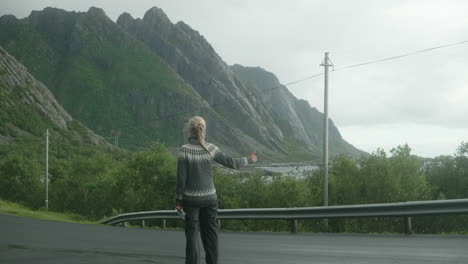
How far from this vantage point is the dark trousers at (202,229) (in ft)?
22.5

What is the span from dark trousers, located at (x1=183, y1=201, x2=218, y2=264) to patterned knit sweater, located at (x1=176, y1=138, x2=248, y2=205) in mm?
125

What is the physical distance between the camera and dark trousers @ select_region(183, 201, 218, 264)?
22.5 ft

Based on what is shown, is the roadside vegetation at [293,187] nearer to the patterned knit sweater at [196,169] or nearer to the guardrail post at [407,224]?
the guardrail post at [407,224]

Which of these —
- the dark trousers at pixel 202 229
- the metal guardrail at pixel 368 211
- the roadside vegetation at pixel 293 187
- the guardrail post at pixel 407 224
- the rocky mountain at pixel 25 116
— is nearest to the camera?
the dark trousers at pixel 202 229

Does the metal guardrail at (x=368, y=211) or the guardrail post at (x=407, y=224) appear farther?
the guardrail post at (x=407, y=224)

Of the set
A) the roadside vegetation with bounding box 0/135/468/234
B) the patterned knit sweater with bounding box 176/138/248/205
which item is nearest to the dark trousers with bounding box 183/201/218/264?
the patterned knit sweater with bounding box 176/138/248/205

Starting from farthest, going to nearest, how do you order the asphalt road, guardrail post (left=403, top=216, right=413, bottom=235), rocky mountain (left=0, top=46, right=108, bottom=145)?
1. rocky mountain (left=0, top=46, right=108, bottom=145)
2. guardrail post (left=403, top=216, right=413, bottom=235)
3. the asphalt road

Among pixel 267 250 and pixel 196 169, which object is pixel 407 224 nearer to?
pixel 267 250

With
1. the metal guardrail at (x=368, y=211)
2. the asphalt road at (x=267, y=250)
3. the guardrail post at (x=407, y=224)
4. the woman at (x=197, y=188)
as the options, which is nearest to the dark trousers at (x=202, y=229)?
the woman at (x=197, y=188)

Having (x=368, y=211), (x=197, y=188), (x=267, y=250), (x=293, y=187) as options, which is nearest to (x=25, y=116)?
(x=293, y=187)

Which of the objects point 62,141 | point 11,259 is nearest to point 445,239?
point 11,259

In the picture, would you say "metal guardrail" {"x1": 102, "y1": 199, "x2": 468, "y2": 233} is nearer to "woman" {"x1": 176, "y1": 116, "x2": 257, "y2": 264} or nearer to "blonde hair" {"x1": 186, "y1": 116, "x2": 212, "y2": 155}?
"woman" {"x1": 176, "y1": 116, "x2": 257, "y2": 264}

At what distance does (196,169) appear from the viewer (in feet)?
22.7

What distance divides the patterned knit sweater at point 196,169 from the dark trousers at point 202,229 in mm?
125
